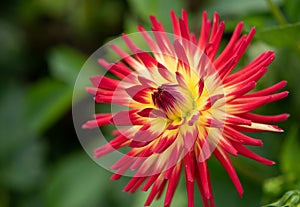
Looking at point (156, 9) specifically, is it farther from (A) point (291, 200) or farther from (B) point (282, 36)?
(A) point (291, 200)

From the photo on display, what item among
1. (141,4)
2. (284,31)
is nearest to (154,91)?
(284,31)

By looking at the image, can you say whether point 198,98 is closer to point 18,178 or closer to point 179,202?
point 179,202

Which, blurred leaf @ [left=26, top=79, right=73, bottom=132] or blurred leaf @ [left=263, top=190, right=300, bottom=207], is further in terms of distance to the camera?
blurred leaf @ [left=26, top=79, right=73, bottom=132]

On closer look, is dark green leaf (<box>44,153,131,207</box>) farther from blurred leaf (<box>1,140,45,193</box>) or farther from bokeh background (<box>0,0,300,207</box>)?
blurred leaf (<box>1,140,45,193</box>)

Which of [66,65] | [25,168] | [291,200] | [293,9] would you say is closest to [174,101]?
[291,200]

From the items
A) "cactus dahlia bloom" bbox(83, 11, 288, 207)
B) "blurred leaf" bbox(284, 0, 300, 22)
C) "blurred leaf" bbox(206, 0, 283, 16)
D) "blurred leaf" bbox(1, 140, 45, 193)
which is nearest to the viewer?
"cactus dahlia bloom" bbox(83, 11, 288, 207)

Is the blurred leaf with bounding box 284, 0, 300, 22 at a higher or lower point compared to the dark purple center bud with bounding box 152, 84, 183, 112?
higher

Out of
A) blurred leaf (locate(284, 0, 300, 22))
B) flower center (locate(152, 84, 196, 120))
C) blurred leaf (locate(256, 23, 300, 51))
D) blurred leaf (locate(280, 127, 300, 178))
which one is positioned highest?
blurred leaf (locate(284, 0, 300, 22))

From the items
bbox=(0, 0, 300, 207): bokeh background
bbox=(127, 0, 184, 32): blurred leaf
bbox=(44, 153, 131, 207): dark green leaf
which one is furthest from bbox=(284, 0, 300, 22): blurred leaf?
bbox=(44, 153, 131, 207): dark green leaf
